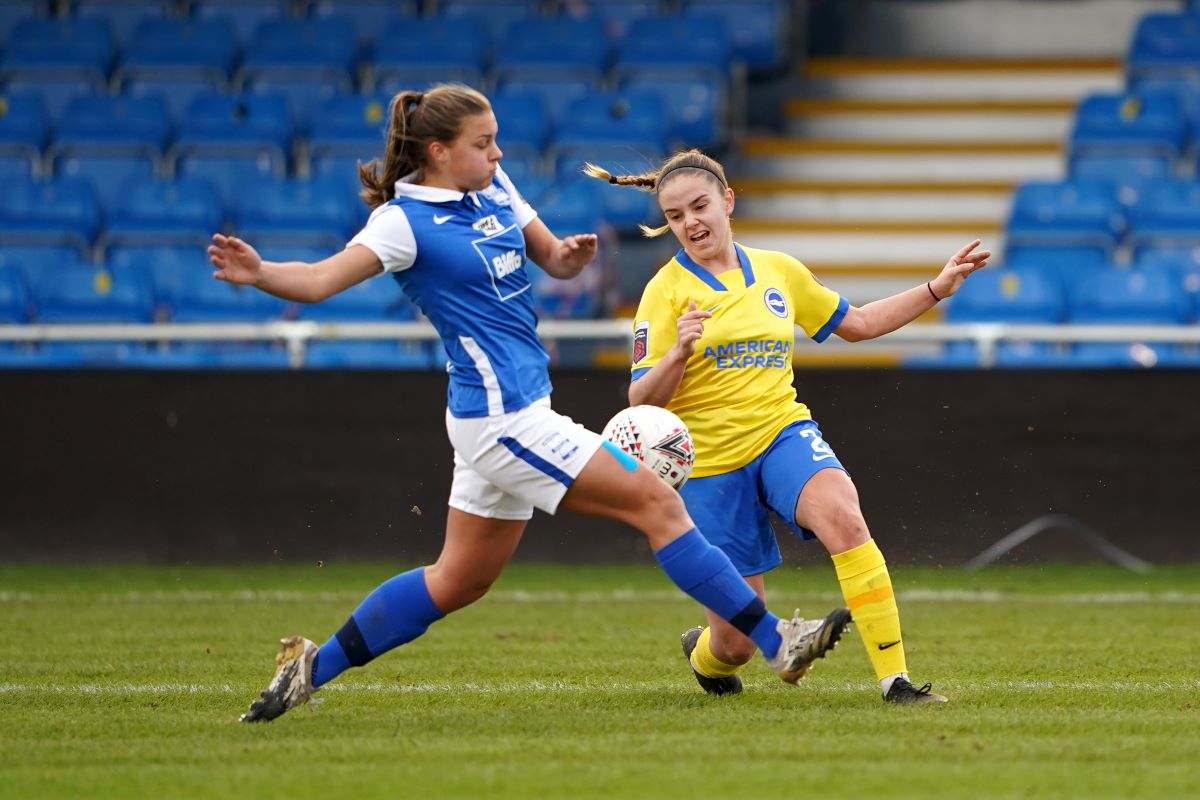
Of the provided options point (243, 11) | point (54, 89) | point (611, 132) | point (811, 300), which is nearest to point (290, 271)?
point (811, 300)

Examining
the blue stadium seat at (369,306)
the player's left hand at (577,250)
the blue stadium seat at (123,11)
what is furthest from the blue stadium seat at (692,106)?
the player's left hand at (577,250)

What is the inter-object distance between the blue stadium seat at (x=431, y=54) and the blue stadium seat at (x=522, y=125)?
0.52m

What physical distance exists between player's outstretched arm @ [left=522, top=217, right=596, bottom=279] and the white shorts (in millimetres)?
488

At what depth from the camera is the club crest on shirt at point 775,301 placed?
19.1 ft

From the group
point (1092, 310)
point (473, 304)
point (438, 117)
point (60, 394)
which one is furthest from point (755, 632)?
point (1092, 310)

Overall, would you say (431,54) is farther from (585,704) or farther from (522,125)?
(585,704)

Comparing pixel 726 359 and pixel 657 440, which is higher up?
pixel 726 359

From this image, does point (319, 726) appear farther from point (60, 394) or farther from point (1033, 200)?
point (1033, 200)

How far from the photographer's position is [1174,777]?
4.33 metres

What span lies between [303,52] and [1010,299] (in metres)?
6.71

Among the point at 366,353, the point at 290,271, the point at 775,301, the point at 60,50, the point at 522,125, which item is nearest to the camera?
the point at 290,271

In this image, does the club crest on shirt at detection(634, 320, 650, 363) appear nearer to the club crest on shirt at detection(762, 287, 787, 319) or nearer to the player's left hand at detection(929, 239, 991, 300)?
the club crest on shirt at detection(762, 287, 787, 319)

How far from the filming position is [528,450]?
5004 millimetres

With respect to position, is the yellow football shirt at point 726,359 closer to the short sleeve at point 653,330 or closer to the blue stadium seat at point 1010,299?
the short sleeve at point 653,330
